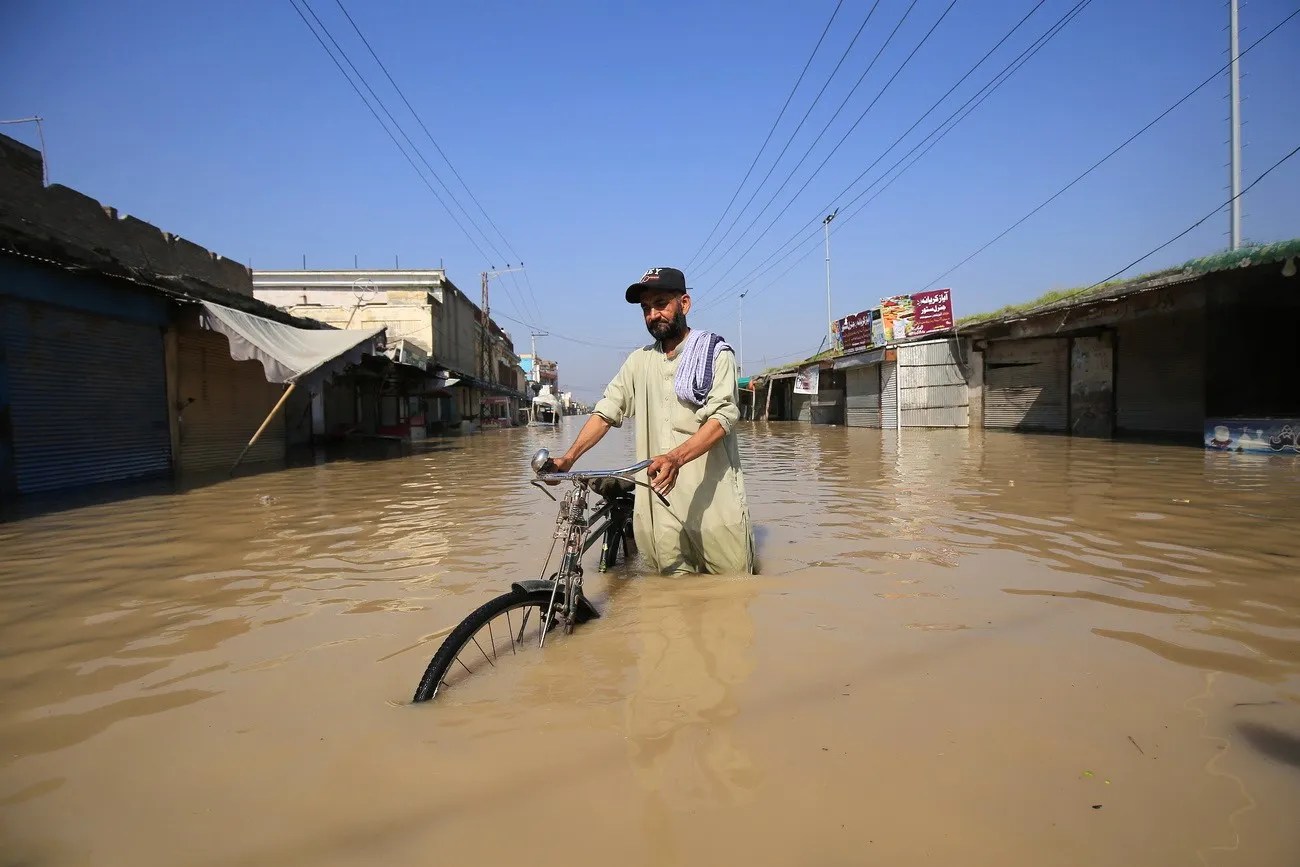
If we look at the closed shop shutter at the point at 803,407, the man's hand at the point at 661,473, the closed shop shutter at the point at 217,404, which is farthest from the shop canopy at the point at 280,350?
the closed shop shutter at the point at 803,407

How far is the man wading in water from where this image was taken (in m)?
3.08

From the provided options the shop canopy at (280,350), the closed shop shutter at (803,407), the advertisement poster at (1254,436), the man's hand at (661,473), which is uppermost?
the shop canopy at (280,350)

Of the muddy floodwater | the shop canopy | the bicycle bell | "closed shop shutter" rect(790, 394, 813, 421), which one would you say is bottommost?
the muddy floodwater

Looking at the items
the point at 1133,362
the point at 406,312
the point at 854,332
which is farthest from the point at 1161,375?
the point at 406,312

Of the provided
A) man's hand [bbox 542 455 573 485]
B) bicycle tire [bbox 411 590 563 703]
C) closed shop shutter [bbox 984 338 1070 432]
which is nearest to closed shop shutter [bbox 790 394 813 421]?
closed shop shutter [bbox 984 338 1070 432]

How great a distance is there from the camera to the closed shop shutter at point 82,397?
7719mm

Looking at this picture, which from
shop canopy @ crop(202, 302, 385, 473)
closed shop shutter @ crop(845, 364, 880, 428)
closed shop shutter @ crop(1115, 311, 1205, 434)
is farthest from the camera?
closed shop shutter @ crop(845, 364, 880, 428)

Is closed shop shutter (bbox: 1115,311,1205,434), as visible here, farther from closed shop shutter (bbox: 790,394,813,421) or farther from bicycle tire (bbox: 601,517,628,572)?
bicycle tire (bbox: 601,517,628,572)

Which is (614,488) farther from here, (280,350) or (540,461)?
(280,350)

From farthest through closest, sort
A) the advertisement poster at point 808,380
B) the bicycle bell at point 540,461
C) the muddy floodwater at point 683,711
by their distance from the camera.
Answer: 1. the advertisement poster at point 808,380
2. the bicycle bell at point 540,461
3. the muddy floodwater at point 683,711

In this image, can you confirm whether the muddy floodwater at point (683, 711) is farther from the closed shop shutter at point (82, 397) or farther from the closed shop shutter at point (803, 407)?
the closed shop shutter at point (803, 407)

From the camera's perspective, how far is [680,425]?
3.20 meters

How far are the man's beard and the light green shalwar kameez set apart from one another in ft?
0.35

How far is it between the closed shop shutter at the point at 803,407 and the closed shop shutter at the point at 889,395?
22.7ft
